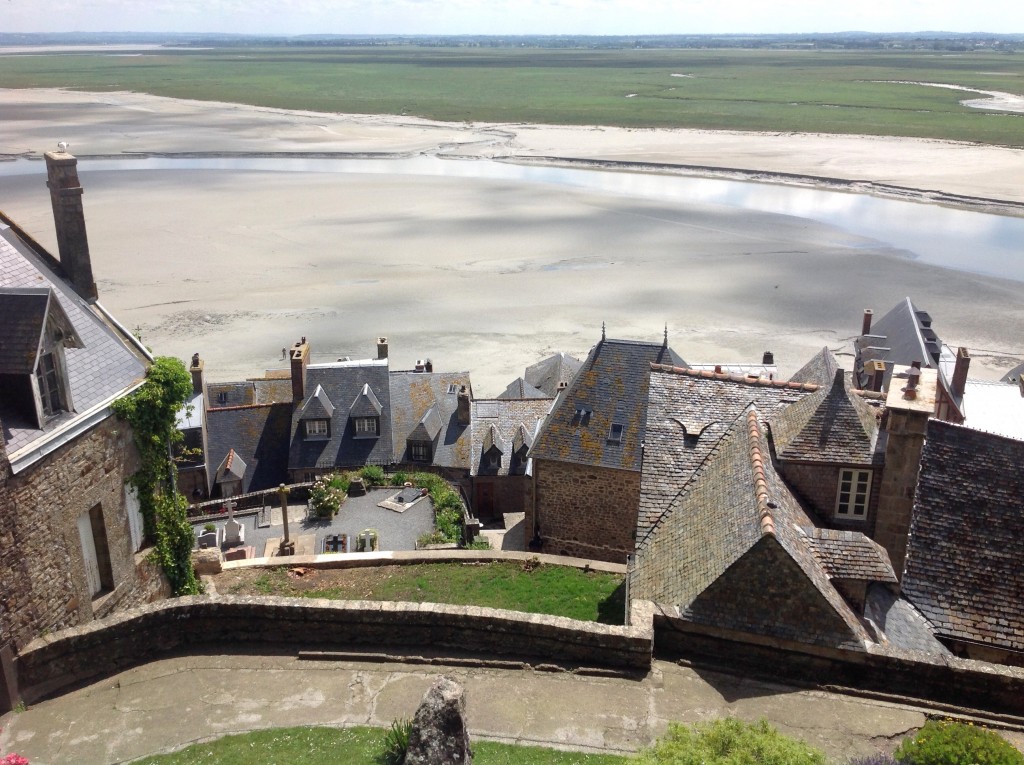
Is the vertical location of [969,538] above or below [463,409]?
above

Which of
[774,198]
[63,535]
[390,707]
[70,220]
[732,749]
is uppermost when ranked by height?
[70,220]

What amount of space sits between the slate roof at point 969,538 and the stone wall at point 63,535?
1385cm

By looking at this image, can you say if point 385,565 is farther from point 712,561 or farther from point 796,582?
point 796,582

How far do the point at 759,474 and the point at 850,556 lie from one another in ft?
6.65

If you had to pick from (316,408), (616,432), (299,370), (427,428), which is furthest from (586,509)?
(299,370)

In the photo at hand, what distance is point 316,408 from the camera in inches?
1324

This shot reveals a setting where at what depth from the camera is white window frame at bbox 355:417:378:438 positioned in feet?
112

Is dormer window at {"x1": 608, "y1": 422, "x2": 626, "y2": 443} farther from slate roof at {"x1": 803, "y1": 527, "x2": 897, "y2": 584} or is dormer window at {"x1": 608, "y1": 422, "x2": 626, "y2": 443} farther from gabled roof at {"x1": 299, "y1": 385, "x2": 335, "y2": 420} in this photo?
gabled roof at {"x1": 299, "y1": 385, "x2": 335, "y2": 420}

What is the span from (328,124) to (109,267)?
8237 cm

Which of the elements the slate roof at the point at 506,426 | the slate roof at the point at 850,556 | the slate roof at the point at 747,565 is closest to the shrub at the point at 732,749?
the slate roof at the point at 747,565

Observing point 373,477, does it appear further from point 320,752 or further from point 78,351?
point 320,752

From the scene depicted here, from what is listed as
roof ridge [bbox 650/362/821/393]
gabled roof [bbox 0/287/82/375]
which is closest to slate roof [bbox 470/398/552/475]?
roof ridge [bbox 650/362/821/393]

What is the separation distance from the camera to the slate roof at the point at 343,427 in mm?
33406

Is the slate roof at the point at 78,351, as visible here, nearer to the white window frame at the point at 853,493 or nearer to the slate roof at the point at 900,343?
the white window frame at the point at 853,493
